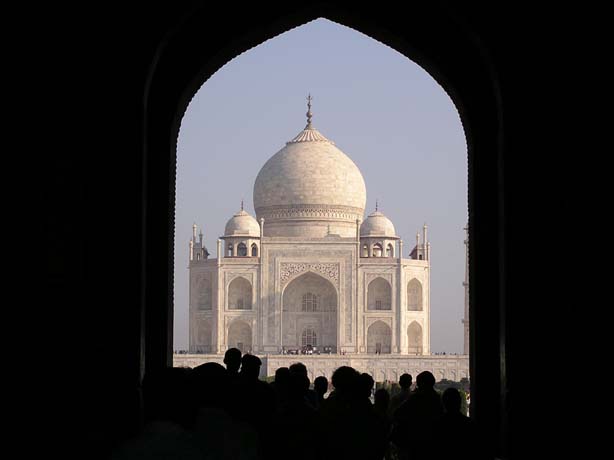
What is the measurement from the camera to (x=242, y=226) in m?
37.9

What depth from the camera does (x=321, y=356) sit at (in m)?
33.1

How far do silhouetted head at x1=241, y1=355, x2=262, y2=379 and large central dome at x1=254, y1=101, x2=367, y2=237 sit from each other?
32921 millimetres

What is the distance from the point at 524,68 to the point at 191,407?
3.13 meters

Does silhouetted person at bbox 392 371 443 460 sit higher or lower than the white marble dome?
lower

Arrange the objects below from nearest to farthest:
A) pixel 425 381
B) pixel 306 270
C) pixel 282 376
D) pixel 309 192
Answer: pixel 282 376 < pixel 425 381 < pixel 306 270 < pixel 309 192

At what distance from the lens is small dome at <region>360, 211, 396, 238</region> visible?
3816 centimetres

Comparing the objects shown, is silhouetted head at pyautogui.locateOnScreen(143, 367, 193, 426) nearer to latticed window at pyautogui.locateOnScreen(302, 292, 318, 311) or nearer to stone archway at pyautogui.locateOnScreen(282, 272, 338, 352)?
stone archway at pyautogui.locateOnScreen(282, 272, 338, 352)

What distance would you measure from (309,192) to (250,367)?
33.6m

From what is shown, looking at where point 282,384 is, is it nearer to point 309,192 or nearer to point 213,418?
point 213,418

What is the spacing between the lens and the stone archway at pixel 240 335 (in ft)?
119

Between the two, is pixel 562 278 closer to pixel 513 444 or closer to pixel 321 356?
pixel 513 444

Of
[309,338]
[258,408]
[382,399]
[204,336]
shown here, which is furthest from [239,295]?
[258,408]

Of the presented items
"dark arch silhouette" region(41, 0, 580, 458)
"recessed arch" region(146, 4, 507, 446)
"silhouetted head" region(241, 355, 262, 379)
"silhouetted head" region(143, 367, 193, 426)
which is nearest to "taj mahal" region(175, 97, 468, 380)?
"recessed arch" region(146, 4, 507, 446)

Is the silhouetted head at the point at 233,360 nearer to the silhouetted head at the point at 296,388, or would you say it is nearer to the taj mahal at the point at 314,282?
the silhouetted head at the point at 296,388
